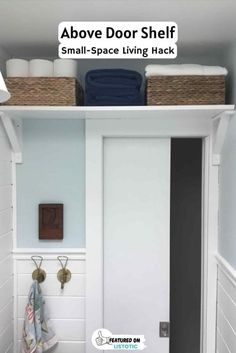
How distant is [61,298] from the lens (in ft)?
6.17

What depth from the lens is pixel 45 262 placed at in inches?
73.6

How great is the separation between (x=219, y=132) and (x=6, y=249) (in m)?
1.29

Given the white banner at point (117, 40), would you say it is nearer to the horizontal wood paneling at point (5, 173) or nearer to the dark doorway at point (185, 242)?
the horizontal wood paneling at point (5, 173)

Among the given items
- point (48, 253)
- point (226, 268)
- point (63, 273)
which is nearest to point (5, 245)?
point (48, 253)

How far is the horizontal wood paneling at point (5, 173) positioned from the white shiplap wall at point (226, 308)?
1.22 m

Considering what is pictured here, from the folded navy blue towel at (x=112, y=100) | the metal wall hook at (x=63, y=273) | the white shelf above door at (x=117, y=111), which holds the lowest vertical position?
the metal wall hook at (x=63, y=273)

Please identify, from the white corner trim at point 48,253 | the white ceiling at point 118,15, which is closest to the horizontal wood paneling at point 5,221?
the white corner trim at point 48,253

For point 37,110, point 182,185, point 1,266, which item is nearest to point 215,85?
point 37,110

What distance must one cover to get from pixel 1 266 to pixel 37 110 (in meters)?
0.83

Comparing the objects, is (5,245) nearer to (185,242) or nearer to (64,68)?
(64,68)

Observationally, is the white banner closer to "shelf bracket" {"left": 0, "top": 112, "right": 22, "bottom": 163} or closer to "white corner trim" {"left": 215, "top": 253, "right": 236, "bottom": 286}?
"shelf bracket" {"left": 0, "top": 112, "right": 22, "bottom": 163}

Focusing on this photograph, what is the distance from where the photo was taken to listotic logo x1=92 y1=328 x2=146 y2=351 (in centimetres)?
187

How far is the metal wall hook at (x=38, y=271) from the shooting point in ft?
6.08

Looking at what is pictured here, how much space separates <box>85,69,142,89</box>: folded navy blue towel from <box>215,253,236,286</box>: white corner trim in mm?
1004
